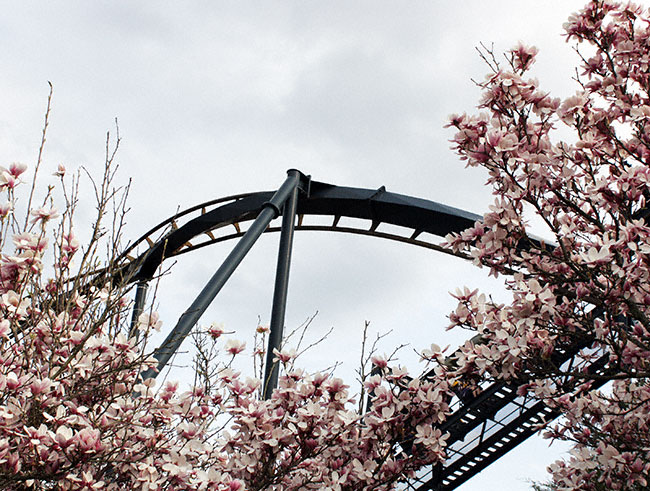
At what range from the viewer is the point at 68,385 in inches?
130

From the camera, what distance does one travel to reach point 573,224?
379cm

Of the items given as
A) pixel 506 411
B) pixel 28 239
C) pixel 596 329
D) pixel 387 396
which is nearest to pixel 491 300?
pixel 596 329

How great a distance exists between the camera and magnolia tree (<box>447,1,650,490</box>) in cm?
347

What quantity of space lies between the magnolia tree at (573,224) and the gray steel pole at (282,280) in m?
3.51

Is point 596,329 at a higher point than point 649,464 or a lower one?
higher

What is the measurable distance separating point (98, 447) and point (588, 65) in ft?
12.1

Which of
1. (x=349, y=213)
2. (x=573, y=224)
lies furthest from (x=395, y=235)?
(x=573, y=224)

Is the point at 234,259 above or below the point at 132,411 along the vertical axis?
above

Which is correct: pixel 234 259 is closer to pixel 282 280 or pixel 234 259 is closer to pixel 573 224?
pixel 282 280

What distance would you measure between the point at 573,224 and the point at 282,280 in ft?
16.2

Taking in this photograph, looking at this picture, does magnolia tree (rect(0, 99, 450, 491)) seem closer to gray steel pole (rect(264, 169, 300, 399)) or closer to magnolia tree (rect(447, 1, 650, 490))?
magnolia tree (rect(447, 1, 650, 490))

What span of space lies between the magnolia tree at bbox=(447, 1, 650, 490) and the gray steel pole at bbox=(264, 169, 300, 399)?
351 cm

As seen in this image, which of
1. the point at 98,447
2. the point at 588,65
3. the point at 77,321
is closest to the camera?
the point at 98,447

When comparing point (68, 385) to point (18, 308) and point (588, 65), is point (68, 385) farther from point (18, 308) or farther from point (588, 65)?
point (588, 65)
